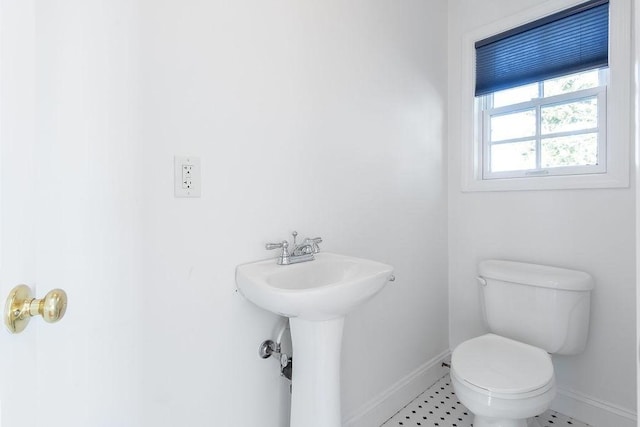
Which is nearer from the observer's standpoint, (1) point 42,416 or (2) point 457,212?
(1) point 42,416

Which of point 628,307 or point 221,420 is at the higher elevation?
point 628,307

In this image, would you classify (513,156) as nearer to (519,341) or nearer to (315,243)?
(519,341)

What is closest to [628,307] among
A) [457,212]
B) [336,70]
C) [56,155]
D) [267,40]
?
[457,212]

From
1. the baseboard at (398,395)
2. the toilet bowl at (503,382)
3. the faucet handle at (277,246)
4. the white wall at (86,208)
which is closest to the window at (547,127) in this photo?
the toilet bowl at (503,382)

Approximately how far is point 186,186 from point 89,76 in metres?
0.35

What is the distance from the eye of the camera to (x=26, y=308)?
1.39 ft

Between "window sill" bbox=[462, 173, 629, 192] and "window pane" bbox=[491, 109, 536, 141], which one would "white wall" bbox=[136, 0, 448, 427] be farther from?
"window pane" bbox=[491, 109, 536, 141]

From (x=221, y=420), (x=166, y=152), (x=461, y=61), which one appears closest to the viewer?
(x=166, y=152)

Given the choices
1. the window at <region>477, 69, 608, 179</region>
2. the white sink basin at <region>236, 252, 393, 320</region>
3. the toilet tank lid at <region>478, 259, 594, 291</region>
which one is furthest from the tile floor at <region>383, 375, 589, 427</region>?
the window at <region>477, 69, 608, 179</region>

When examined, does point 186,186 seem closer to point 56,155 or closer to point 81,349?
point 56,155

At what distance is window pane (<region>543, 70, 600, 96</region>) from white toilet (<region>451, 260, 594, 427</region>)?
1003 mm

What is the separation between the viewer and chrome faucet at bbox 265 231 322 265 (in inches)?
42.1

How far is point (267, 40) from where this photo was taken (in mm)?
1099

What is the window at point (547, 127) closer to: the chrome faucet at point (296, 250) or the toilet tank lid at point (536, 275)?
the toilet tank lid at point (536, 275)
